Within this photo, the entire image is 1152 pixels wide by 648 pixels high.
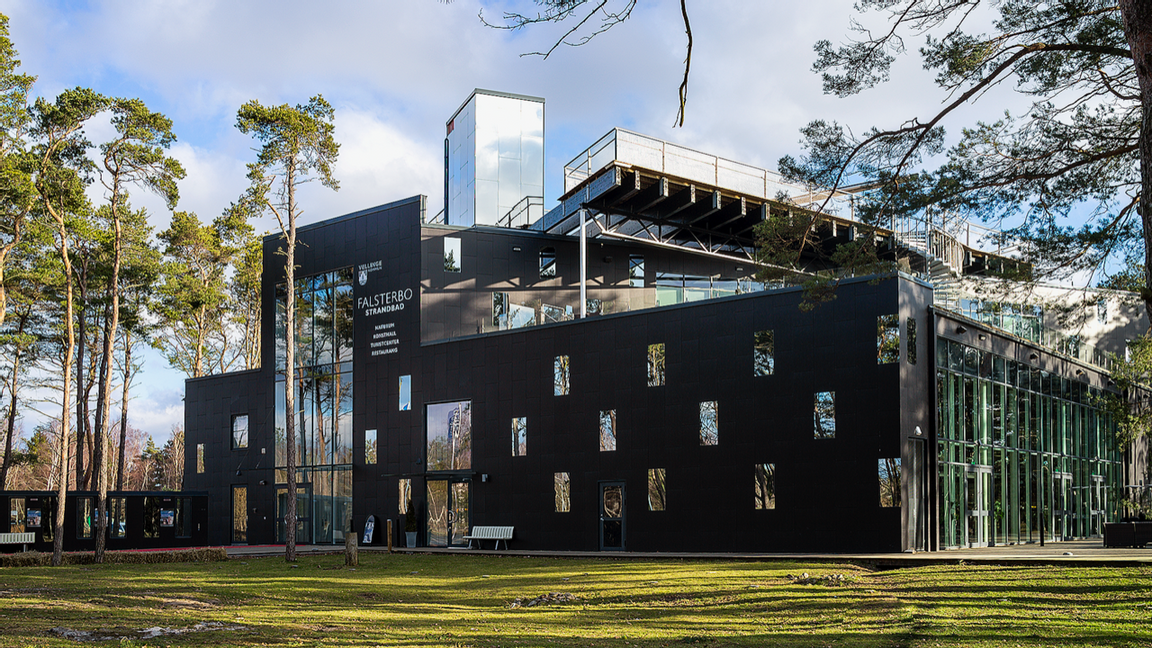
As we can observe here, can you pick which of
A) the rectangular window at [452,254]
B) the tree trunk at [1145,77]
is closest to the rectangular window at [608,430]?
the rectangular window at [452,254]

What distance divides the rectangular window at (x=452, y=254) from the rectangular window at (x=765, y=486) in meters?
12.3

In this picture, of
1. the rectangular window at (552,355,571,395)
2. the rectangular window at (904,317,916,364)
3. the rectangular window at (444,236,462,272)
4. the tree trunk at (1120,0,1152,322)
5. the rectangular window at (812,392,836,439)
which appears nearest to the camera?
the tree trunk at (1120,0,1152,322)

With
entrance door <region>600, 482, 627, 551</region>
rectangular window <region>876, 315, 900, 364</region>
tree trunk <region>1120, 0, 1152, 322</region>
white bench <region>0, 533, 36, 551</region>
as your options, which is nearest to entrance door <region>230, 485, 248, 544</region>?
white bench <region>0, 533, 36, 551</region>

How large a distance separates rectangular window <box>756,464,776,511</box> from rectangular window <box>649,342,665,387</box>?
3.53 metres

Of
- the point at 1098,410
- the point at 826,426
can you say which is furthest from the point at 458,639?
the point at 1098,410

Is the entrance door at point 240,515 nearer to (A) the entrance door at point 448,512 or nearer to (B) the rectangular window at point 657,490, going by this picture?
(A) the entrance door at point 448,512

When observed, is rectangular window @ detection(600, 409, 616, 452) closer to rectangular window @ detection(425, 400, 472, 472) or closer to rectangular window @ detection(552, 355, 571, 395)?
rectangular window @ detection(552, 355, 571, 395)

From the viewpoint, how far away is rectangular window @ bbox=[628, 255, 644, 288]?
32531 millimetres

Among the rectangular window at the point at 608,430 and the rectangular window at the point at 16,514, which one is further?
the rectangular window at the point at 16,514

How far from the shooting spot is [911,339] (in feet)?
69.6

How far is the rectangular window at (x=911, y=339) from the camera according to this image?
21078 mm

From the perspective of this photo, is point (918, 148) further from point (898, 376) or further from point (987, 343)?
point (987, 343)

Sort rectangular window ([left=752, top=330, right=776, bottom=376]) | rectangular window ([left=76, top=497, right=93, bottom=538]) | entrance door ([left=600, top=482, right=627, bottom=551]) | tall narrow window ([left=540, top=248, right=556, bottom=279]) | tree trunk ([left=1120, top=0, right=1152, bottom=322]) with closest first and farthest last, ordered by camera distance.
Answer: tree trunk ([left=1120, top=0, right=1152, bottom=322]) < rectangular window ([left=752, top=330, right=776, bottom=376]) < entrance door ([left=600, top=482, right=627, bottom=551]) < rectangular window ([left=76, top=497, right=93, bottom=538]) < tall narrow window ([left=540, top=248, right=556, bottom=279])

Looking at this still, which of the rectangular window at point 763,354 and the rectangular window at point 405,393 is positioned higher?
the rectangular window at point 763,354
